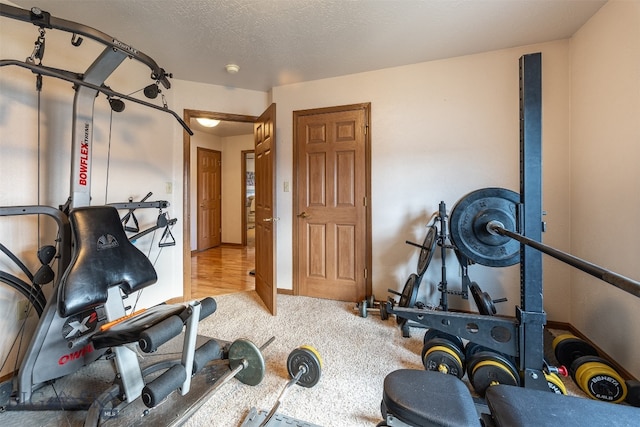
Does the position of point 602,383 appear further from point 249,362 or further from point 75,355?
point 75,355

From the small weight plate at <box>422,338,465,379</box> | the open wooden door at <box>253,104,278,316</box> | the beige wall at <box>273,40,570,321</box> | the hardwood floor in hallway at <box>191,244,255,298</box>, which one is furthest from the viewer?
the hardwood floor in hallway at <box>191,244,255,298</box>

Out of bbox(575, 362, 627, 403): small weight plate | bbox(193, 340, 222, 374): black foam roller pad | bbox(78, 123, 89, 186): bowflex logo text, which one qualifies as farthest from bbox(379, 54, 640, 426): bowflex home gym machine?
bbox(78, 123, 89, 186): bowflex logo text

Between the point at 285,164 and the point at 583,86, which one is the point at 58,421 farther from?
the point at 583,86

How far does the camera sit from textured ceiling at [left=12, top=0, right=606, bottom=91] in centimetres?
187

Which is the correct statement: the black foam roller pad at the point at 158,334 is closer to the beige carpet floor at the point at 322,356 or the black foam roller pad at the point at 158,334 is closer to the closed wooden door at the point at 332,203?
the beige carpet floor at the point at 322,356

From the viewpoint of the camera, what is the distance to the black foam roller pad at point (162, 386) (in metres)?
1.09

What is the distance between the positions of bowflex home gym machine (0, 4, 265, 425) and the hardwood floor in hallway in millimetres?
1588

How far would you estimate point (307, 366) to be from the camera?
1.60 metres

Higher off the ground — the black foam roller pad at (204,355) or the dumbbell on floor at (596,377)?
the black foam roller pad at (204,355)

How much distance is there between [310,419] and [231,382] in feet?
1.91

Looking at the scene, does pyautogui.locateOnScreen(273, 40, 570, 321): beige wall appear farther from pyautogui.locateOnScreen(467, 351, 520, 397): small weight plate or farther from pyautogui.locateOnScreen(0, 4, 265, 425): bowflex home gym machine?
pyautogui.locateOnScreen(0, 4, 265, 425): bowflex home gym machine

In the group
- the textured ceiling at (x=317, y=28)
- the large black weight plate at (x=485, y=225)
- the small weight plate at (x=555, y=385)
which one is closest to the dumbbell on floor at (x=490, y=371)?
the small weight plate at (x=555, y=385)

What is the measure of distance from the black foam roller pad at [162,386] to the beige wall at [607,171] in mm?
2611

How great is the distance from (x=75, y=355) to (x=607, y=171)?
146 inches
